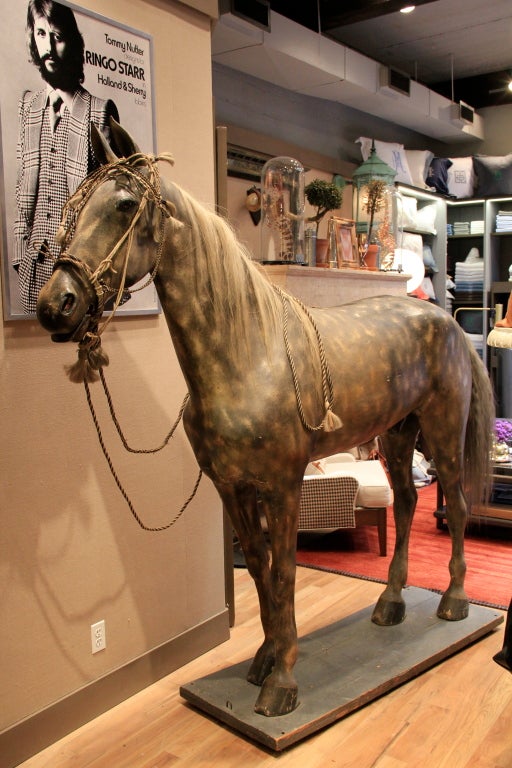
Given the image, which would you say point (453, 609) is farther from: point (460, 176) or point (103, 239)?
point (460, 176)

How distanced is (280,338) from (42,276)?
757mm

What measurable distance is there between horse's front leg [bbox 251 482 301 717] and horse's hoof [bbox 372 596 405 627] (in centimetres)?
74

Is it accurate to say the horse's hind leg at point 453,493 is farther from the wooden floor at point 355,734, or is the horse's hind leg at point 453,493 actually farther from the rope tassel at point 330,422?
the rope tassel at point 330,422

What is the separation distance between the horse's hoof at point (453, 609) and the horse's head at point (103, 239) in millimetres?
1960

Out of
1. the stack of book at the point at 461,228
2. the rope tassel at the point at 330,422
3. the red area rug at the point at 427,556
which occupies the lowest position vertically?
the red area rug at the point at 427,556

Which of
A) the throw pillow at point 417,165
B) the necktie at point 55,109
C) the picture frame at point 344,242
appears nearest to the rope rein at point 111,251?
the necktie at point 55,109

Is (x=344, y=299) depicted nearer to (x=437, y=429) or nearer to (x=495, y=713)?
(x=437, y=429)

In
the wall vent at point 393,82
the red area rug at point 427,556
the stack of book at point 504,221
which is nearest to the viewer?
the red area rug at point 427,556

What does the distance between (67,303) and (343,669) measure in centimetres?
166

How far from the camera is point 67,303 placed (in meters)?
1.67

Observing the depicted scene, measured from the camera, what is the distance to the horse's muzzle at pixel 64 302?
5.41 feet

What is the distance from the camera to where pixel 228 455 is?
2076 mm

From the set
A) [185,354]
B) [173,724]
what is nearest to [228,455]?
[185,354]

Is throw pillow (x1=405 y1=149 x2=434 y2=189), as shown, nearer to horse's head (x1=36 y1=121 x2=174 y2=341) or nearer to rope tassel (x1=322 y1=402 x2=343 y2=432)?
rope tassel (x1=322 y1=402 x2=343 y2=432)
